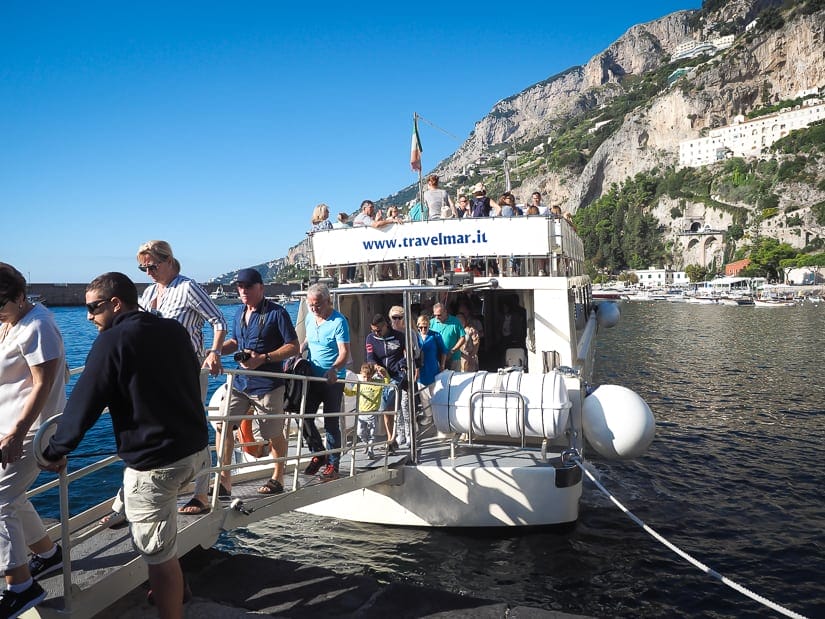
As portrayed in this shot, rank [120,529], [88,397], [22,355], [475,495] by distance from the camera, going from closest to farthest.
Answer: [88,397] → [22,355] → [120,529] → [475,495]

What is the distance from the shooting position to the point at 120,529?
4.30 meters

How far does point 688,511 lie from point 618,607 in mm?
3451

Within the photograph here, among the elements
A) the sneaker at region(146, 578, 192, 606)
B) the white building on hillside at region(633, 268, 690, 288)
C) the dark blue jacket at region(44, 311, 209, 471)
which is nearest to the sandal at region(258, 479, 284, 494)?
the sneaker at region(146, 578, 192, 606)

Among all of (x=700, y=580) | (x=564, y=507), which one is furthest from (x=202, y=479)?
(x=700, y=580)

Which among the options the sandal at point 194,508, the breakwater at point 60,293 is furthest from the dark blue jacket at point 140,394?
the breakwater at point 60,293

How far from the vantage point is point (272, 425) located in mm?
5070

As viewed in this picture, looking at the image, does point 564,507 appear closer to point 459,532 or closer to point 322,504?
point 459,532

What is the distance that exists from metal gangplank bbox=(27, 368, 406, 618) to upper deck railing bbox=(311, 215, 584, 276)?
3.99 m

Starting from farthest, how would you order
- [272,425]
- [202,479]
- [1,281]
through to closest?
[272,425], [202,479], [1,281]

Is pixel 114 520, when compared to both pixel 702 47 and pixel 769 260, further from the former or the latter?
pixel 702 47

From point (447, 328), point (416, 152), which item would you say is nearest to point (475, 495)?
point (447, 328)

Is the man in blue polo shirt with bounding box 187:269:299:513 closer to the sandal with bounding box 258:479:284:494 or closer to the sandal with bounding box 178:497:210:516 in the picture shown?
the sandal with bounding box 258:479:284:494

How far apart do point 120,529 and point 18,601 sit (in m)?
1.10

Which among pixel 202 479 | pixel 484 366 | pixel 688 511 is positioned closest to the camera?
pixel 202 479
